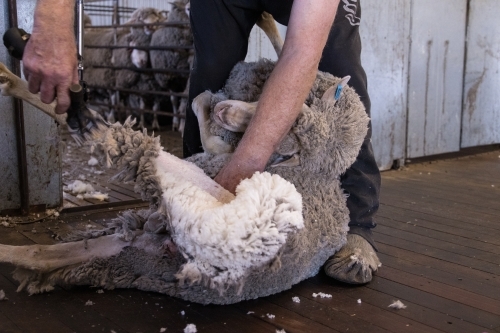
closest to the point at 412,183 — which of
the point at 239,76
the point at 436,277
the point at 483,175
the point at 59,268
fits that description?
the point at 483,175

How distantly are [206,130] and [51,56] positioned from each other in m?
0.63

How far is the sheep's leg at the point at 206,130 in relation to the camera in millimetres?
1797

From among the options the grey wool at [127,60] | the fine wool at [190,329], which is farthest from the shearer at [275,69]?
the grey wool at [127,60]

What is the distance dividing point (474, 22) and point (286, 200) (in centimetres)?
417

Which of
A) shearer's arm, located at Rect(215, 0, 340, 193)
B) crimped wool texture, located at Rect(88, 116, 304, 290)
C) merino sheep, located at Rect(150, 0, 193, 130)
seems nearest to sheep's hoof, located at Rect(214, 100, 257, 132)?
shearer's arm, located at Rect(215, 0, 340, 193)

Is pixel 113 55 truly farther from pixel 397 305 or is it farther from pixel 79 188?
pixel 397 305

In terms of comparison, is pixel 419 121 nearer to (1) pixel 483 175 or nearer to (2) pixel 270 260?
(1) pixel 483 175

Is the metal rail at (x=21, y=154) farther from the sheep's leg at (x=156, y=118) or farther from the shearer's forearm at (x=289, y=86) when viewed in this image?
the sheep's leg at (x=156, y=118)

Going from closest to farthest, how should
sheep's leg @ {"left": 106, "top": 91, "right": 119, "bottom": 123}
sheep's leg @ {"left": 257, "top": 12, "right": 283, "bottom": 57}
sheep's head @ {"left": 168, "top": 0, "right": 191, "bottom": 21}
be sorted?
sheep's leg @ {"left": 257, "top": 12, "right": 283, "bottom": 57}
sheep's head @ {"left": 168, "top": 0, "right": 191, "bottom": 21}
sheep's leg @ {"left": 106, "top": 91, "right": 119, "bottom": 123}

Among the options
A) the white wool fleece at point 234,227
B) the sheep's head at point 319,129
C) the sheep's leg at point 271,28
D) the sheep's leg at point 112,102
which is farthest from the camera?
the sheep's leg at point 112,102

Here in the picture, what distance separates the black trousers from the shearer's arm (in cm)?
45

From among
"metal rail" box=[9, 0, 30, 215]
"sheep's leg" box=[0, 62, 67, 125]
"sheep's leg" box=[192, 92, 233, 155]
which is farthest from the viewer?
"metal rail" box=[9, 0, 30, 215]

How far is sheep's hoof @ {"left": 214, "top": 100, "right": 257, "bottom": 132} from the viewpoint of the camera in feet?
5.59

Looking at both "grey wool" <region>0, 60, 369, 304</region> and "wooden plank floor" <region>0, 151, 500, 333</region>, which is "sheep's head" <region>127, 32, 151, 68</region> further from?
"grey wool" <region>0, 60, 369, 304</region>
